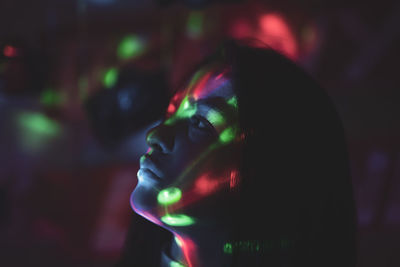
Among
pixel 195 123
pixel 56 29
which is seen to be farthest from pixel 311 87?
pixel 56 29

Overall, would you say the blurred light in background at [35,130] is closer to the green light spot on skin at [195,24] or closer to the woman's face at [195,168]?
the green light spot on skin at [195,24]

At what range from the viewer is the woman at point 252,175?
1084 millimetres

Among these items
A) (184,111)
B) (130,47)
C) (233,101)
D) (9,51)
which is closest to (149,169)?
(184,111)

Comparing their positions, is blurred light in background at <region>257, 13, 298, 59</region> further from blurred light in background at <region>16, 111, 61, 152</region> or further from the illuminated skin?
blurred light in background at <region>16, 111, 61, 152</region>

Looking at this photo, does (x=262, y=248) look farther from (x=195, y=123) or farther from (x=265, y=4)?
(x=265, y=4)

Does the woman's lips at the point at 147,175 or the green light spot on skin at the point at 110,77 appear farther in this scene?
the green light spot on skin at the point at 110,77

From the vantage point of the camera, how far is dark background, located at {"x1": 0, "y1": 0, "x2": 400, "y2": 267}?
184 cm

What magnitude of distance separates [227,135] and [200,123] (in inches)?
4.1

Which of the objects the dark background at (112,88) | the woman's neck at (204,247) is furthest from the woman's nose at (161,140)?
the dark background at (112,88)

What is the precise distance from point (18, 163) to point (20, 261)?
57 centimetres

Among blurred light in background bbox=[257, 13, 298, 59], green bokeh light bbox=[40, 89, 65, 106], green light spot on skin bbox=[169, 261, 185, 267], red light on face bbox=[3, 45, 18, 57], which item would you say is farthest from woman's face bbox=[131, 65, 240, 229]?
green bokeh light bbox=[40, 89, 65, 106]

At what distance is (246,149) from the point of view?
42.1 inches

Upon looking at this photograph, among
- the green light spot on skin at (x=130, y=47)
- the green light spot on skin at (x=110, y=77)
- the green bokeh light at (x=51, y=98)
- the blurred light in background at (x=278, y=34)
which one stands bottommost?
the green bokeh light at (x=51, y=98)

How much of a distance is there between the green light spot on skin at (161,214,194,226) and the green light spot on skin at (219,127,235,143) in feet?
0.89
